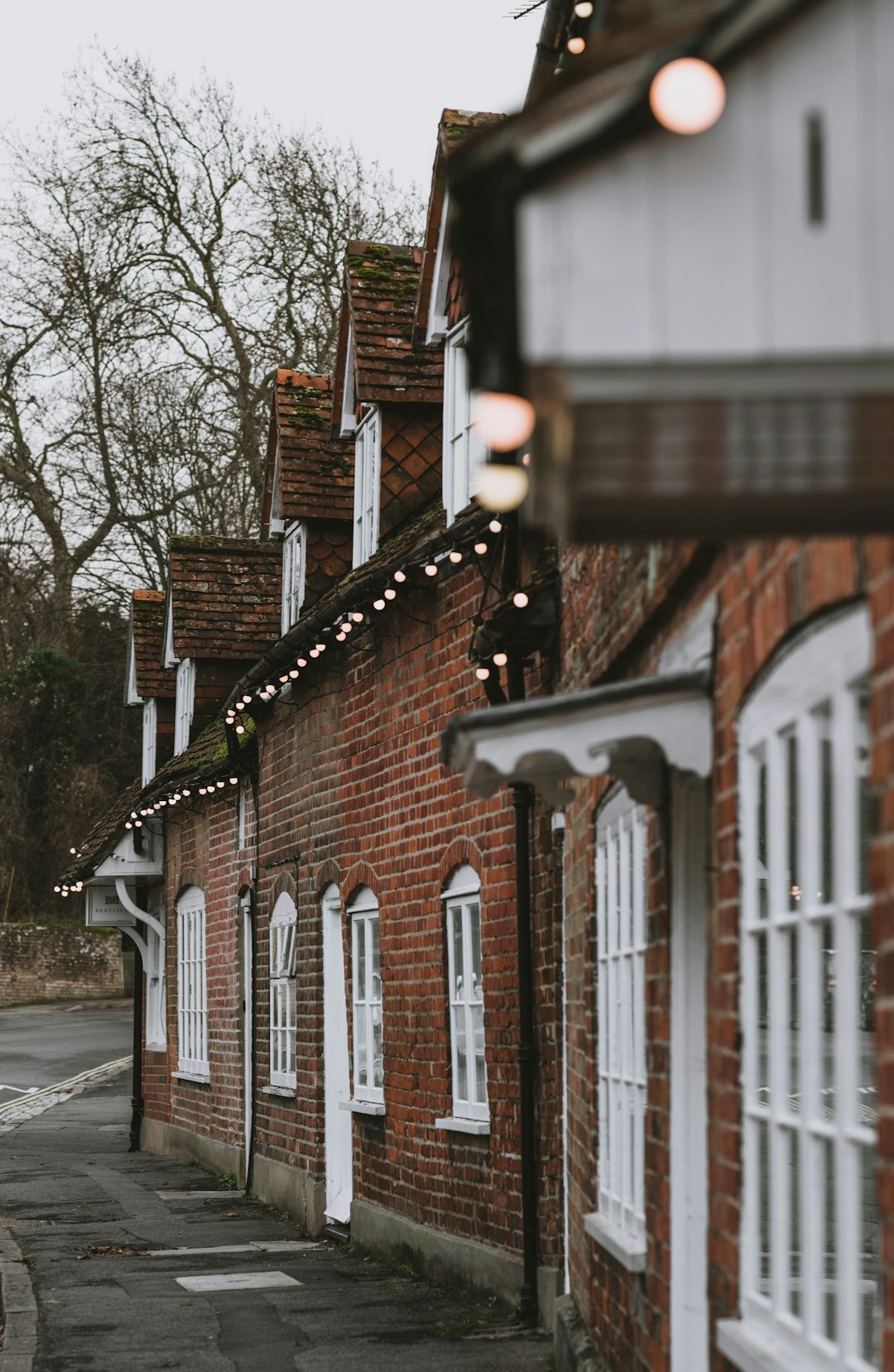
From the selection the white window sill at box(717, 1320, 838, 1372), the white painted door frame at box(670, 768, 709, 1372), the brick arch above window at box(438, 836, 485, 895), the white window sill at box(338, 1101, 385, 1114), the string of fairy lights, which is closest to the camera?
the white window sill at box(717, 1320, 838, 1372)

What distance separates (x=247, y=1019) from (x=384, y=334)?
711 cm

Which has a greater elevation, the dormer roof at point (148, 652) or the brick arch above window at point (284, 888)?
the dormer roof at point (148, 652)

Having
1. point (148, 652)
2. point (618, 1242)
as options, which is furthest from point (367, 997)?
point (148, 652)

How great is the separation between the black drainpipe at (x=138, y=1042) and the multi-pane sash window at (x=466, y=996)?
12.4 metres

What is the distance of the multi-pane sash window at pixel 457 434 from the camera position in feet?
33.8

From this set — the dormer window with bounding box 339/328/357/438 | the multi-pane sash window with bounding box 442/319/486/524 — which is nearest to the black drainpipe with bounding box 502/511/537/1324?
the multi-pane sash window with bounding box 442/319/486/524

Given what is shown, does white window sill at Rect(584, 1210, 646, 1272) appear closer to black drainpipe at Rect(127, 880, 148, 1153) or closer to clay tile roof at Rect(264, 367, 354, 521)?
clay tile roof at Rect(264, 367, 354, 521)

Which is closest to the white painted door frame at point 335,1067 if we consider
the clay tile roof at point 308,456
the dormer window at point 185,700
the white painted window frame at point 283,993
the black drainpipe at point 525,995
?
the white painted window frame at point 283,993

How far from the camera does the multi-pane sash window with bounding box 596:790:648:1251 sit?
5863mm

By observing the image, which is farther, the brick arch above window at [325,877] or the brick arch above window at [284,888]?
the brick arch above window at [284,888]

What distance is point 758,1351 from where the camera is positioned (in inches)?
158

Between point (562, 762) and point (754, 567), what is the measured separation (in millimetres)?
1272

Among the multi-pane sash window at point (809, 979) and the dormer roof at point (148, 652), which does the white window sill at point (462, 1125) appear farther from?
the dormer roof at point (148, 652)

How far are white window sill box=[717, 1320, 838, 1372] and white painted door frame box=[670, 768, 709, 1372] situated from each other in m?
0.42
